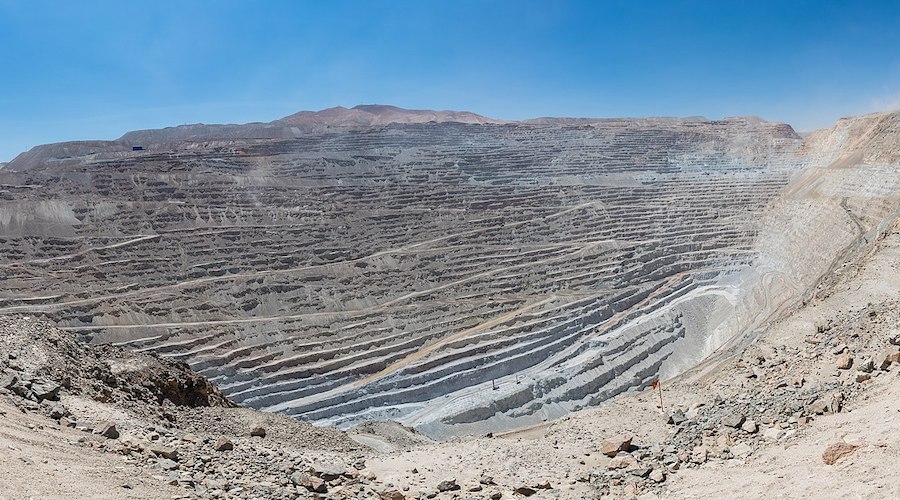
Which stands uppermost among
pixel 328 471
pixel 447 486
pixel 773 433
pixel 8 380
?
pixel 8 380

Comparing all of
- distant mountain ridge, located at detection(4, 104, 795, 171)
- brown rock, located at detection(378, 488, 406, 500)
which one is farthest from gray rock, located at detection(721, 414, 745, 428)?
distant mountain ridge, located at detection(4, 104, 795, 171)

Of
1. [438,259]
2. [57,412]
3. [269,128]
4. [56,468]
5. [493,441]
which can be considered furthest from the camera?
[269,128]

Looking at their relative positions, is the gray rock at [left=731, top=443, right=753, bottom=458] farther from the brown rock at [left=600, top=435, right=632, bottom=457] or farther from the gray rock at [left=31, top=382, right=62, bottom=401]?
the gray rock at [left=31, top=382, right=62, bottom=401]

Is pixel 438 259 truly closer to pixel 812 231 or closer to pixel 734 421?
pixel 812 231

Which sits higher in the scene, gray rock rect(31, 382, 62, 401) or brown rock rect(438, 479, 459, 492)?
gray rock rect(31, 382, 62, 401)

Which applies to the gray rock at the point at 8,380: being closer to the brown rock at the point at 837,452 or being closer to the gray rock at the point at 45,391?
the gray rock at the point at 45,391

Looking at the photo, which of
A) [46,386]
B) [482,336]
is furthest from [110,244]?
[46,386]

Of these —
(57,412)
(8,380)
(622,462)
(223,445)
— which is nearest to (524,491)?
(622,462)

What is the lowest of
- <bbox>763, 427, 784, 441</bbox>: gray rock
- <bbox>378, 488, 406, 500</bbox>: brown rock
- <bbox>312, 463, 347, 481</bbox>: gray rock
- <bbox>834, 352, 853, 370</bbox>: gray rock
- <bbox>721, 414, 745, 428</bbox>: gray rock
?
<bbox>378, 488, 406, 500</bbox>: brown rock

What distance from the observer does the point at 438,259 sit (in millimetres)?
39750

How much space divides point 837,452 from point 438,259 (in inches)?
1330

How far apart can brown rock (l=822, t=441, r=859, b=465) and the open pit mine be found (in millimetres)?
17803

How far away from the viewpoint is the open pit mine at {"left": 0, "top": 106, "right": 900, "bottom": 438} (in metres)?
27.9

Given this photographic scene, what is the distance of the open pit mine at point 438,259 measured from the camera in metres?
27.9
